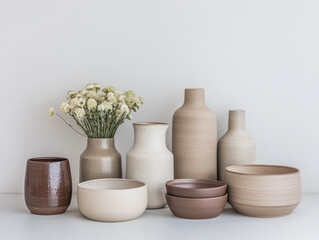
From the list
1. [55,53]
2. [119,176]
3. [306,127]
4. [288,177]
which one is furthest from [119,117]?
[306,127]

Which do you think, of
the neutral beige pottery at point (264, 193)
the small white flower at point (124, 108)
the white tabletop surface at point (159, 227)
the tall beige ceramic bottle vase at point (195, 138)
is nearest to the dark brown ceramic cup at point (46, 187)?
the white tabletop surface at point (159, 227)

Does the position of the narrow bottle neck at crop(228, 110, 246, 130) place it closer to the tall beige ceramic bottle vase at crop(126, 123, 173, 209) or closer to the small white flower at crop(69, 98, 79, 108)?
the tall beige ceramic bottle vase at crop(126, 123, 173, 209)

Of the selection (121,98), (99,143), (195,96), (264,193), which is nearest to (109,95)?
(121,98)

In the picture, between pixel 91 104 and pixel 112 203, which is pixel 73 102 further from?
pixel 112 203

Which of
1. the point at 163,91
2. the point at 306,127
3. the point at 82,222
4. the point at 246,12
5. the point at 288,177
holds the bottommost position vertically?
the point at 82,222

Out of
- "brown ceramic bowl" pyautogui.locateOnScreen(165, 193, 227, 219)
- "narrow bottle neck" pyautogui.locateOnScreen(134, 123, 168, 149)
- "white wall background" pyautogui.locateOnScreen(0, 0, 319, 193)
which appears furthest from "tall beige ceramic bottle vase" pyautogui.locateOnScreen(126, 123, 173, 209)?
"white wall background" pyautogui.locateOnScreen(0, 0, 319, 193)

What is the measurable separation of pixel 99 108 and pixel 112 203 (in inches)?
12.0

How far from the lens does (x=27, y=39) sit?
5.43 feet

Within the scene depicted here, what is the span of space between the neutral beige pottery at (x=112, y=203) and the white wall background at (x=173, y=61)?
0.38 m

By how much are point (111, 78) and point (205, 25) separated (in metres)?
0.37

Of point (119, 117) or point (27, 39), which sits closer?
point (119, 117)

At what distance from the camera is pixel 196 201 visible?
4.25 ft

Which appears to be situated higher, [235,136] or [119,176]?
[235,136]

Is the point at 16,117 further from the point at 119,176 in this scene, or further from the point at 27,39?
the point at 119,176
